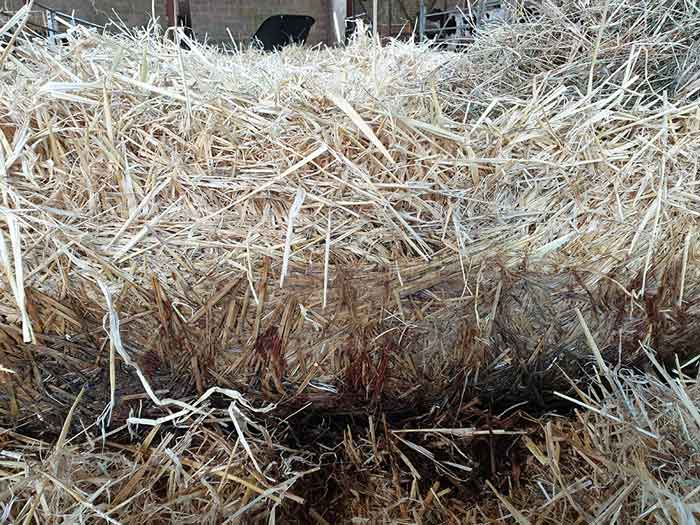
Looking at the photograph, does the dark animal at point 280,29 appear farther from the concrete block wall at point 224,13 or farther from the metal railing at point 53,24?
the metal railing at point 53,24

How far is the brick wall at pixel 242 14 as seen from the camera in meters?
6.91

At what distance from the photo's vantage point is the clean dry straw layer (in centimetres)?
69

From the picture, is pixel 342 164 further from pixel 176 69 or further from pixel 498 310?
pixel 176 69

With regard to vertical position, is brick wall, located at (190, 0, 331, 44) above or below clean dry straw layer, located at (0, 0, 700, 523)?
above

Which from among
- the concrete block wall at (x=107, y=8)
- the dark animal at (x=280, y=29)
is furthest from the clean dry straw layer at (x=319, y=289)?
the concrete block wall at (x=107, y=8)

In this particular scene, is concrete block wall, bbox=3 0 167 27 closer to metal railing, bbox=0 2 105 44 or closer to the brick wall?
the brick wall

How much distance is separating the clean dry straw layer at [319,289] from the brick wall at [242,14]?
6626 millimetres

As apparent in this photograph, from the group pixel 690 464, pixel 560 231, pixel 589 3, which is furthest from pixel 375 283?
pixel 589 3

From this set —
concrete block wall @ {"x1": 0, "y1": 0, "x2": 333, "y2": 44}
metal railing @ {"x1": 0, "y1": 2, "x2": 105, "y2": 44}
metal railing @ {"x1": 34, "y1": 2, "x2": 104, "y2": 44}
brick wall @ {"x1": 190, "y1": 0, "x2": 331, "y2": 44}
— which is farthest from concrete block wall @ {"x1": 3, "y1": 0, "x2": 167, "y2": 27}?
metal railing @ {"x1": 34, "y1": 2, "x2": 104, "y2": 44}

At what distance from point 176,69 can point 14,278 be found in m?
0.54

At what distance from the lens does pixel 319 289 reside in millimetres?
701

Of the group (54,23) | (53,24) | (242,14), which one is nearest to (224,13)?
(242,14)

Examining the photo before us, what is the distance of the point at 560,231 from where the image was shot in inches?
30.9

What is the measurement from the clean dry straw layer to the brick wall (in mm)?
6626
